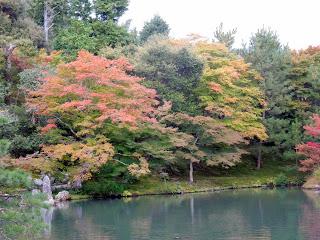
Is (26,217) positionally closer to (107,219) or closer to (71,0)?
(107,219)

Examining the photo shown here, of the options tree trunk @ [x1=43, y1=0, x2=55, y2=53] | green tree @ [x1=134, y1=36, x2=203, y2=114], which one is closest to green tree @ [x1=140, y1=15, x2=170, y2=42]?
tree trunk @ [x1=43, y1=0, x2=55, y2=53]

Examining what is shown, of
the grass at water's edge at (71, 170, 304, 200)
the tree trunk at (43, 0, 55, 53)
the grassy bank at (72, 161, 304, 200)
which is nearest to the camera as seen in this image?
the grass at water's edge at (71, 170, 304, 200)

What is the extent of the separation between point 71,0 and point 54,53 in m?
A: 7.72

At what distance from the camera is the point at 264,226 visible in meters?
15.9

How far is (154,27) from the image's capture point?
39.9 metres

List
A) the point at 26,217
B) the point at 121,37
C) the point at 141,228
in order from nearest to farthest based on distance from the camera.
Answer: the point at 26,217, the point at 141,228, the point at 121,37

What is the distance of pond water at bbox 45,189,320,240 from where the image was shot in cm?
1463

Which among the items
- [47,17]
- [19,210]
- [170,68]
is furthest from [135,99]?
[19,210]

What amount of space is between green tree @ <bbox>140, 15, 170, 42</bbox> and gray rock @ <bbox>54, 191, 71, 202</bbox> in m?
18.5

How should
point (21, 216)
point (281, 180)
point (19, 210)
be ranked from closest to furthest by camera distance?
1. point (21, 216)
2. point (19, 210)
3. point (281, 180)

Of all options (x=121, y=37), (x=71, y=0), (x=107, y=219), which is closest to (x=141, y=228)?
(x=107, y=219)

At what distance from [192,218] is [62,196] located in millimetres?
7403

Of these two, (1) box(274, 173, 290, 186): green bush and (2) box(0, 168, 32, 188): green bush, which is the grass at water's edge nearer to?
(1) box(274, 173, 290, 186): green bush

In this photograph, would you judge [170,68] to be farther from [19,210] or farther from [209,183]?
[19,210]
